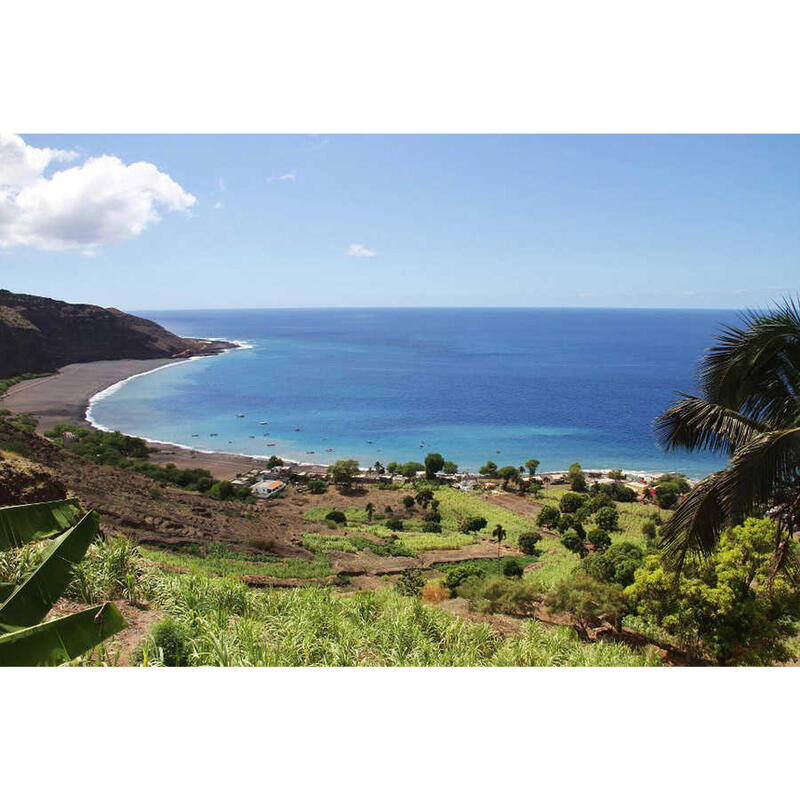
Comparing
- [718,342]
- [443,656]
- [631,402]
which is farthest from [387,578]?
[631,402]

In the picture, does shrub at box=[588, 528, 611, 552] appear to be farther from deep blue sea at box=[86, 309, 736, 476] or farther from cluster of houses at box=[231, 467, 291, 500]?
cluster of houses at box=[231, 467, 291, 500]

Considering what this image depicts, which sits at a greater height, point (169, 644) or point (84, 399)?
point (169, 644)

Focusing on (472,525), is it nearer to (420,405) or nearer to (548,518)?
(548,518)

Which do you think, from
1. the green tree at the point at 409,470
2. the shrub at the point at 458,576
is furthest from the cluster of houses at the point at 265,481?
the shrub at the point at 458,576

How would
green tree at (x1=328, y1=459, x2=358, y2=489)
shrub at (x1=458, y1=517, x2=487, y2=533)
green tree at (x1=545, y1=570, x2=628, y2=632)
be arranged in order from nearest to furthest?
green tree at (x1=545, y1=570, x2=628, y2=632) → shrub at (x1=458, y1=517, x2=487, y2=533) → green tree at (x1=328, y1=459, x2=358, y2=489)

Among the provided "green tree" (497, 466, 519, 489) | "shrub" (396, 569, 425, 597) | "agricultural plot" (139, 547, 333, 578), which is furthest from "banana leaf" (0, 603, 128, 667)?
"green tree" (497, 466, 519, 489)

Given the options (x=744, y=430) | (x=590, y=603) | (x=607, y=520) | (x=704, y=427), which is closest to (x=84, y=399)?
(x=607, y=520)
